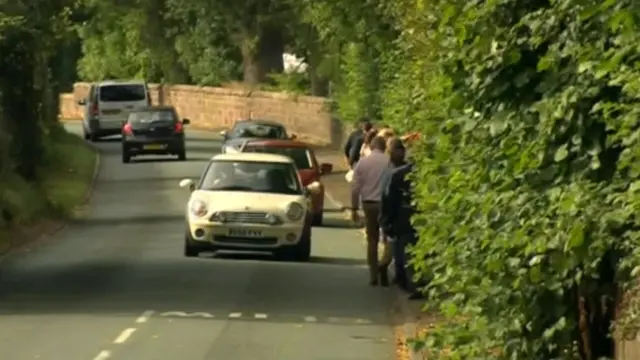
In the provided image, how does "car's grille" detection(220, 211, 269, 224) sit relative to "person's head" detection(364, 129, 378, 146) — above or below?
below

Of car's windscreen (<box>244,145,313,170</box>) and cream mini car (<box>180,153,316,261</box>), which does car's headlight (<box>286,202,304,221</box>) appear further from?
car's windscreen (<box>244,145,313,170</box>)

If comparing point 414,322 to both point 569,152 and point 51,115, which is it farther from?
point 51,115

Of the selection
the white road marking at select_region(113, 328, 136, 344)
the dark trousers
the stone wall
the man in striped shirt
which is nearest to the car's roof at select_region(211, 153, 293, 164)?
the man in striped shirt

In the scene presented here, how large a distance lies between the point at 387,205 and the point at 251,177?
23.0ft

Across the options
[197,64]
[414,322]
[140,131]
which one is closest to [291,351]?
[414,322]

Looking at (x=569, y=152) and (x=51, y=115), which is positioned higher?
(x=569, y=152)

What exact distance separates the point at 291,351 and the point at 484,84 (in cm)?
574

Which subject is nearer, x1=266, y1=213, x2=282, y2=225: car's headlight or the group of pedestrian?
the group of pedestrian

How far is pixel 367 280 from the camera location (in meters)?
23.4

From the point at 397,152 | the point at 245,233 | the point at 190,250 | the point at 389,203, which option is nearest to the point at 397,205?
the point at 389,203

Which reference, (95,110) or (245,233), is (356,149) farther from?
(95,110)

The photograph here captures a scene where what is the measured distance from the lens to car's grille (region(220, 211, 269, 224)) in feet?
84.2

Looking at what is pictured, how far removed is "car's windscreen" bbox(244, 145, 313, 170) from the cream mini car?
27.2 ft

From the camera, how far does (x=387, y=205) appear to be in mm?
20125
